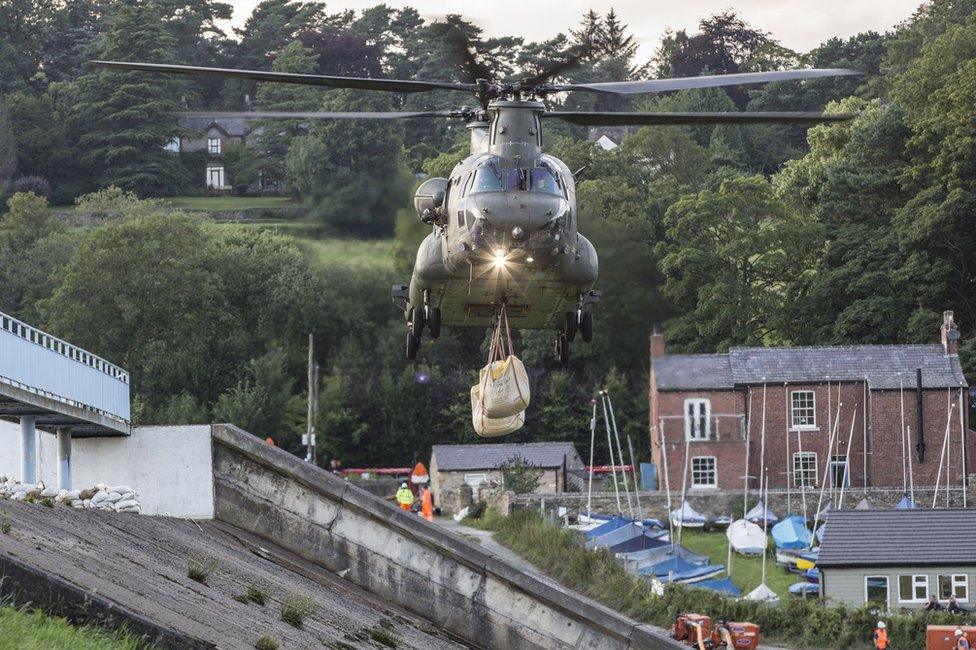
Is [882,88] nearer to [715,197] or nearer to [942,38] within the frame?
[942,38]

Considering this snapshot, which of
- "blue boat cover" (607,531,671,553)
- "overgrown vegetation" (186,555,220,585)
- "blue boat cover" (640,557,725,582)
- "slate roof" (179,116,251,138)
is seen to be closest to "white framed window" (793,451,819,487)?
"blue boat cover" (607,531,671,553)

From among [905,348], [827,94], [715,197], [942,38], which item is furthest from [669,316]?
[827,94]

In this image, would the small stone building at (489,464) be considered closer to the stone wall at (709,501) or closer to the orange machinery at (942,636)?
the stone wall at (709,501)

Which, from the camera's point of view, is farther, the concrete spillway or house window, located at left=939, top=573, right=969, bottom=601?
house window, located at left=939, top=573, right=969, bottom=601

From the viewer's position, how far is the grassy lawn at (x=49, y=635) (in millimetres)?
16500

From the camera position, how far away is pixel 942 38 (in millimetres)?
107812

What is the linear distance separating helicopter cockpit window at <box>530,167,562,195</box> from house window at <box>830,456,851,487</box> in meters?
55.1

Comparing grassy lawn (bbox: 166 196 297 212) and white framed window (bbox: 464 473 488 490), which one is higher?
grassy lawn (bbox: 166 196 297 212)

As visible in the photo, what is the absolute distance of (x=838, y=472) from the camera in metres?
84.9

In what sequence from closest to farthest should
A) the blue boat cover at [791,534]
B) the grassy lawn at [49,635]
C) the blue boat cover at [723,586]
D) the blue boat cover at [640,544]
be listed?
the grassy lawn at [49,635], the blue boat cover at [723,586], the blue boat cover at [640,544], the blue boat cover at [791,534]

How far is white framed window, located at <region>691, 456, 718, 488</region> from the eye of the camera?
84.1 m

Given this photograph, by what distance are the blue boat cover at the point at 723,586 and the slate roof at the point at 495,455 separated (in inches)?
795

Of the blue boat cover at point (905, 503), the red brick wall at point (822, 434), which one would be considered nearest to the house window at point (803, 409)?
the red brick wall at point (822, 434)

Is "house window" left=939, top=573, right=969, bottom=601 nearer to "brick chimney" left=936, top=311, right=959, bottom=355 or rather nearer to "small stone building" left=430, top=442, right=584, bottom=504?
"brick chimney" left=936, top=311, right=959, bottom=355
